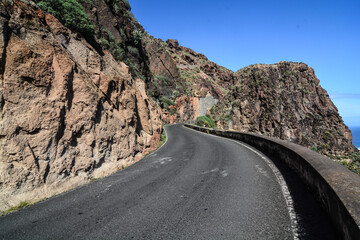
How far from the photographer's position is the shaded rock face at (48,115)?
207 inches

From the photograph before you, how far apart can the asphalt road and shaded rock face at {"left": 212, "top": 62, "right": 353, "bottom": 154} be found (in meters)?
47.8

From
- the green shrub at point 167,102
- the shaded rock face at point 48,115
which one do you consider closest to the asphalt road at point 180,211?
the shaded rock face at point 48,115

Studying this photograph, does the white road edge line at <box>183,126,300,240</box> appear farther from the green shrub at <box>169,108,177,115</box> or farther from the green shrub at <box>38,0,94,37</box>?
the green shrub at <box>169,108,177,115</box>

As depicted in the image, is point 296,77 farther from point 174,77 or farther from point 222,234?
point 222,234

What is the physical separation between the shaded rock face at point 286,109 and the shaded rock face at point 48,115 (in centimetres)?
4638

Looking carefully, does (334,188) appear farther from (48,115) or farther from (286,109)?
(286,109)

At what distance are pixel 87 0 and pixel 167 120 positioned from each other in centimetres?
3782

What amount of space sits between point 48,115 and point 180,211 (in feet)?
17.0

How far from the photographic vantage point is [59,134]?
21.3 feet

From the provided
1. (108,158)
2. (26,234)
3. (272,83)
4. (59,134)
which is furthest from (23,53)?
(272,83)

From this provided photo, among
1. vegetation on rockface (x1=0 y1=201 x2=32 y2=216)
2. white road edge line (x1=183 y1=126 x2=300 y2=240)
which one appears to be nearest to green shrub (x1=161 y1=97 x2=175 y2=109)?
white road edge line (x1=183 y1=126 x2=300 y2=240)

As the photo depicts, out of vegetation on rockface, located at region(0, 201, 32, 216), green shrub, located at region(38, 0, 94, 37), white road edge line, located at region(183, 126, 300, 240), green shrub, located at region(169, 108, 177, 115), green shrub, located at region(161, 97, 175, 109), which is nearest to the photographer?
white road edge line, located at region(183, 126, 300, 240)

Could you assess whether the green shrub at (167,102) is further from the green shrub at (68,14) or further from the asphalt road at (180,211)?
the asphalt road at (180,211)

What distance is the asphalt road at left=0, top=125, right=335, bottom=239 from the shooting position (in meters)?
3.31
